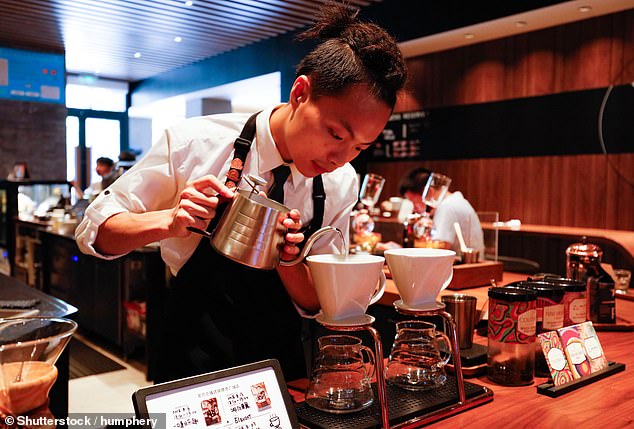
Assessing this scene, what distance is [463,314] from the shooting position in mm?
1492

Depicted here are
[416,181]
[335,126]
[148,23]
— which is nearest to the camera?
[335,126]

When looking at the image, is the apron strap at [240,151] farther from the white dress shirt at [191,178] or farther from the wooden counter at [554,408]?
the wooden counter at [554,408]

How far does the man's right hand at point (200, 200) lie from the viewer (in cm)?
107

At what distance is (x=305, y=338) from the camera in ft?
6.71

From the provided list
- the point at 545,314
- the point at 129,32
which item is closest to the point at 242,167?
the point at 545,314

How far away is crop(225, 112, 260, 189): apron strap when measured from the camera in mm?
1297

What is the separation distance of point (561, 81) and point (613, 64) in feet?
1.58

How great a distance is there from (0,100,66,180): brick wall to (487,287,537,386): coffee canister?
9142 millimetres

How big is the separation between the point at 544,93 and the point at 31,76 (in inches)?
289

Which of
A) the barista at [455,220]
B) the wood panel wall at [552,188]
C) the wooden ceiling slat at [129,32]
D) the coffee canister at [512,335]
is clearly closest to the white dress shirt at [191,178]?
the coffee canister at [512,335]

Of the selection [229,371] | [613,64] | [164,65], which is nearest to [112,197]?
[229,371]

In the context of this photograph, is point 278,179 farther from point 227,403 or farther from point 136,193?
point 227,403

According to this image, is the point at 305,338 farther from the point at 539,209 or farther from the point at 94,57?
the point at 94,57

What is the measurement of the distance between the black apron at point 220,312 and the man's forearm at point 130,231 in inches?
8.2
